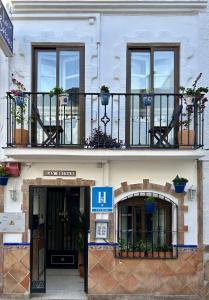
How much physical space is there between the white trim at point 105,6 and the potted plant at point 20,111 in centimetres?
149

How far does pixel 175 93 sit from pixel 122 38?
153 centimetres

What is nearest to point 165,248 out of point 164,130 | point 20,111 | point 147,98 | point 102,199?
point 102,199

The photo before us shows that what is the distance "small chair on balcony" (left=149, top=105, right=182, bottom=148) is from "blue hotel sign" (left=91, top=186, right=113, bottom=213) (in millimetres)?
1338

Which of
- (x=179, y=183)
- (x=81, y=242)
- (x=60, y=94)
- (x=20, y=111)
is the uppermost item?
(x=60, y=94)

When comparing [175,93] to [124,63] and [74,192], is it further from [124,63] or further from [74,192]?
[74,192]

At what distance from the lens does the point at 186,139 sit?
8.38 metres

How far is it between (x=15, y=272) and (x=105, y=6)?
5.51m

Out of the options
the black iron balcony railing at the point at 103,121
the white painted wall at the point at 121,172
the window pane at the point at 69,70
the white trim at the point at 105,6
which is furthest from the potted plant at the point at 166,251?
the white trim at the point at 105,6

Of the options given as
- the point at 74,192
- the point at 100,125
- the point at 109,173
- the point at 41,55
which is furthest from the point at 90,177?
the point at 74,192

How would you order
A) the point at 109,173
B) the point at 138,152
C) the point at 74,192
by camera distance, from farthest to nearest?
1. the point at 74,192
2. the point at 109,173
3. the point at 138,152

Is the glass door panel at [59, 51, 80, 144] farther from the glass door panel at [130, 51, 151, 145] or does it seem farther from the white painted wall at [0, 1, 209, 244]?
the glass door panel at [130, 51, 151, 145]

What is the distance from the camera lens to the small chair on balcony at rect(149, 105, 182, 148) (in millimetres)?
8688

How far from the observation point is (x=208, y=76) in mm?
8789

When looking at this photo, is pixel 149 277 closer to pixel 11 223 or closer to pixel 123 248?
pixel 123 248
